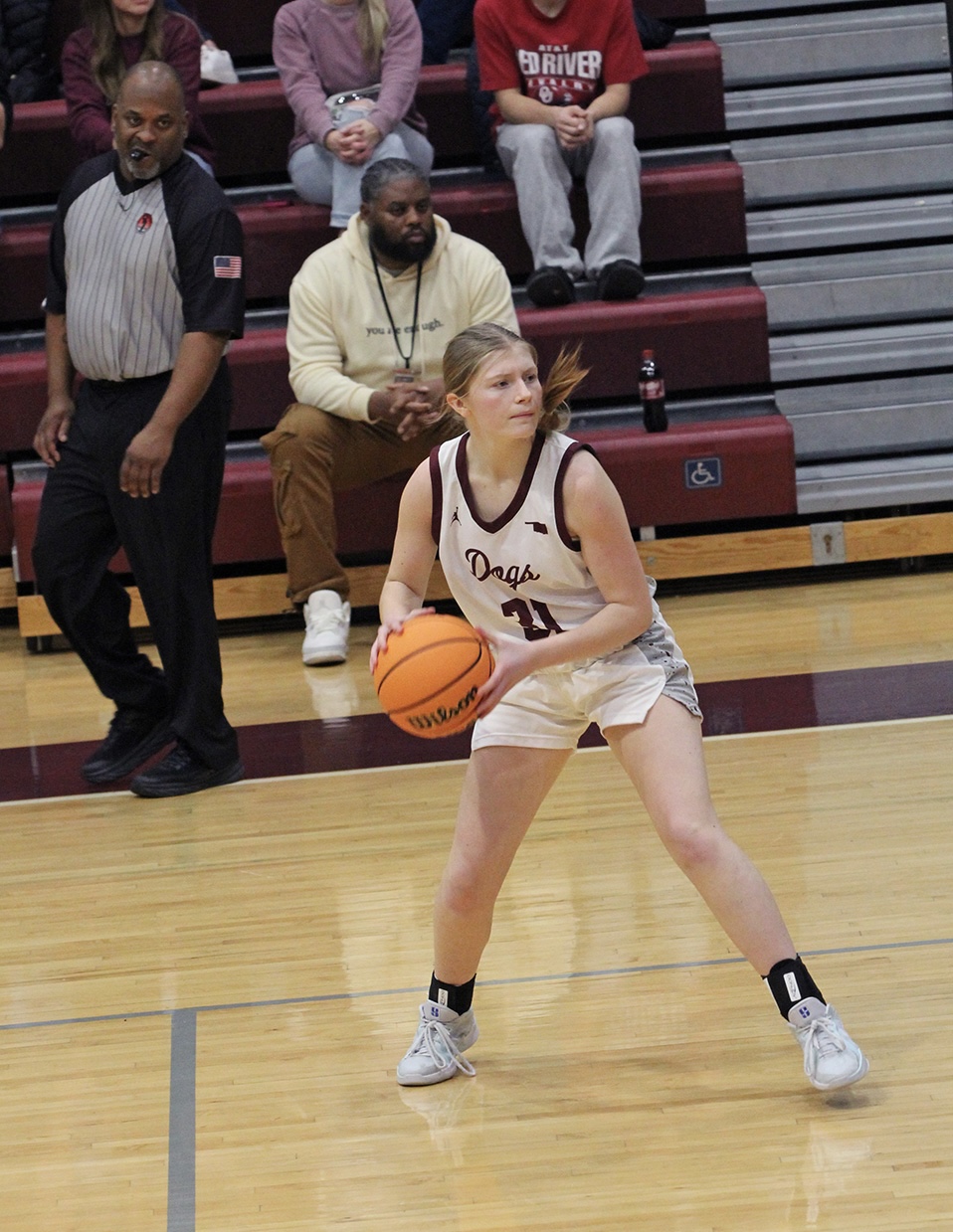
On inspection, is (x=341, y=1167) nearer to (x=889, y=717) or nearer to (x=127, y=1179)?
(x=127, y=1179)

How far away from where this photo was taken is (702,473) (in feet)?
20.1

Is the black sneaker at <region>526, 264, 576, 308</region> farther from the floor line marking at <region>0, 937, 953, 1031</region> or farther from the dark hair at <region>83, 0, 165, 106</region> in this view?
the floor line marking at <region>0, 937, 953, 1031</region>

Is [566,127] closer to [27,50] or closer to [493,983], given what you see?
[27,50]

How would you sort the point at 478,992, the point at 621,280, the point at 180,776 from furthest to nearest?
the point at 621,280 → the point at 180,776 → the point at 478,992

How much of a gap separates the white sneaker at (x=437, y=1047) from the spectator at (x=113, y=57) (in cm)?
416

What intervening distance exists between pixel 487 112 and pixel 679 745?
4.75 metres

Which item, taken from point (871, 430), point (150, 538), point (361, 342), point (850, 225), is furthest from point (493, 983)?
point (850, 225)

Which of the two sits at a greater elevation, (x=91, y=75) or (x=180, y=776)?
(x=91, y=75)

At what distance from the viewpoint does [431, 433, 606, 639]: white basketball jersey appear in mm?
2623

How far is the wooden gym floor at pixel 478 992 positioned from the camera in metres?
2.36

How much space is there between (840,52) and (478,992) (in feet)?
18.3

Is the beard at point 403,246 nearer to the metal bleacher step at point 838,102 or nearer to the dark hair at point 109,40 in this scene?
the dark hair at point 109,40

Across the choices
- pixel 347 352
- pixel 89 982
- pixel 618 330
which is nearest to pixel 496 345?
pixel 89 982

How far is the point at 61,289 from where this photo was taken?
14.5 ft
